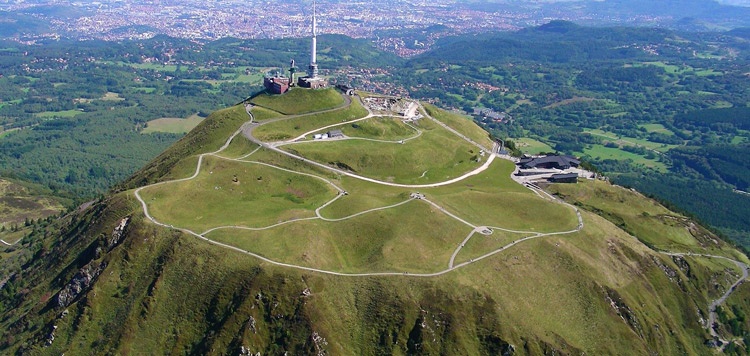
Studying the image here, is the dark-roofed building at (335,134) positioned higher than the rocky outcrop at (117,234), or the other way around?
the dark-roofed building at (335,134)

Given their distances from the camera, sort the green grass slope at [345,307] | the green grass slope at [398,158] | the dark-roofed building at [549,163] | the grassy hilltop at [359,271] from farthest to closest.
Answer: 1. the dark-roofed building at [549,163]
2. the green grass slope at [398,158]
3. the grassy hilltop at [359,271]
4. the green grass slope at [345,307]

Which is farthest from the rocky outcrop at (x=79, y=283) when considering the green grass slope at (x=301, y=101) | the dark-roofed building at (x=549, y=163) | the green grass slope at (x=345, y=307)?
the dark-roofed building at (x=549, y=163)

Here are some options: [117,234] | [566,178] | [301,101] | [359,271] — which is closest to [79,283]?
[117,234]

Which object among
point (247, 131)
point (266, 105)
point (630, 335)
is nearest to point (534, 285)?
point (630, 335)

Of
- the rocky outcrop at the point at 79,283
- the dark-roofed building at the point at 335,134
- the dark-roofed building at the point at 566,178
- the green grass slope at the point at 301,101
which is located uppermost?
the green grass slope at the point at 301,101

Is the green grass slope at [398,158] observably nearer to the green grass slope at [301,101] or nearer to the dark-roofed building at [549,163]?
the dark-roofed building at [549,163]

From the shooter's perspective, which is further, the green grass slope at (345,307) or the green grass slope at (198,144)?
the green grass slope at (198,144)

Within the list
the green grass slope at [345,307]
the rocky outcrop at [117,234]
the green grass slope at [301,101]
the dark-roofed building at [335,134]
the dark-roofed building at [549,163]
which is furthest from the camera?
the green grass slope at [301,101]

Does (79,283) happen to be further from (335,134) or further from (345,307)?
(335,134)
